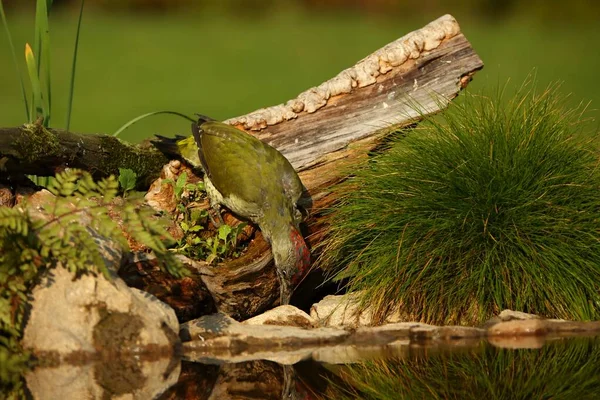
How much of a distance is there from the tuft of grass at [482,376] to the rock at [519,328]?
0.26 m

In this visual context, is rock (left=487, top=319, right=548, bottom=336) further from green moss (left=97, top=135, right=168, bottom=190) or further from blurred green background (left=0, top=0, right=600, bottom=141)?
blurred green background (left=0, top=0, right=600, bottom=141)

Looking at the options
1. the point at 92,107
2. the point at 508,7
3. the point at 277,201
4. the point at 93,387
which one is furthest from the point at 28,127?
the point at 508,7

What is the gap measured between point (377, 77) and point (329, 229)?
47.5 inches

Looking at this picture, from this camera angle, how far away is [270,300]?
653 cm

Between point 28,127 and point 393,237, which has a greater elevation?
point 28,127

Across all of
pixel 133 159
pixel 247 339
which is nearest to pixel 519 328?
pixel 247 339

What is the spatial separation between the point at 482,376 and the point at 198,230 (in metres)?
2.32

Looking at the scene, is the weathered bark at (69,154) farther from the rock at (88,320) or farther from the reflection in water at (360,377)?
the reflection in water at (360,377)

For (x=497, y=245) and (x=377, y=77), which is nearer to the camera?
(x=497, y=245)

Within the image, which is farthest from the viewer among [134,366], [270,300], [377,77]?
[377,77]

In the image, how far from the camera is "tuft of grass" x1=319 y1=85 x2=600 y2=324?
6078mm

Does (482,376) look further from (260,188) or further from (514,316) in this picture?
(260,188)

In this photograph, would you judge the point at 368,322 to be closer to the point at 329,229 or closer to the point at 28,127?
the point at 329,229

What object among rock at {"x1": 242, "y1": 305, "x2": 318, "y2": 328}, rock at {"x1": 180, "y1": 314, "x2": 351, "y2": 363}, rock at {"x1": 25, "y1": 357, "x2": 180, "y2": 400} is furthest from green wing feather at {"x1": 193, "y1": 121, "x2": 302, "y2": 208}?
rock at {"x1": 25, "y1": 357, "x2": 180, "y2": 400}
